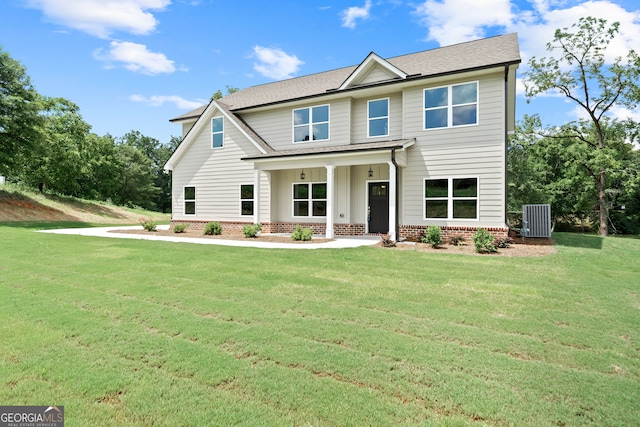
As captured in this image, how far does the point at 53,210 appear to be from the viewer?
87.1 ft

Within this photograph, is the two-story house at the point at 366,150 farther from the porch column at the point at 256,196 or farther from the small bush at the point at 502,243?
the small bush at the point at 502,243

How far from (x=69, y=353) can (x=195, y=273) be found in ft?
12.4

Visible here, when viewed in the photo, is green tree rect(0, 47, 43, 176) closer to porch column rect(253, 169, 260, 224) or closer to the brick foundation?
porch column rect(253, 169, 260, 224)

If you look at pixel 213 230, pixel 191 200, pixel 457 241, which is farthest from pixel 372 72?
pixel 191 200

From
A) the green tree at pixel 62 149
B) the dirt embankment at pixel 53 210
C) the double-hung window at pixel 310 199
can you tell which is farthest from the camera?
the green tree at pixel 62 149

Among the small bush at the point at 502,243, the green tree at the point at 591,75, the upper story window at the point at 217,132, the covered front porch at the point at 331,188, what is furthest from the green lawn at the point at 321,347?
the green tree at the point at 591,75

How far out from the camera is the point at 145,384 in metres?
2.95

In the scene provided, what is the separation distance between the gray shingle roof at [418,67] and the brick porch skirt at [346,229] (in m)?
5.72

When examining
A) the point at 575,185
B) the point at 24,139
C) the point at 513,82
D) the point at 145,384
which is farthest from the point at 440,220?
the point at 24,139

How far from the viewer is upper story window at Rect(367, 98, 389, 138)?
1462 cm

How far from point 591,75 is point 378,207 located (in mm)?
18349

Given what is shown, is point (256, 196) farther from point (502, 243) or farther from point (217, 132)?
point (502, 243)

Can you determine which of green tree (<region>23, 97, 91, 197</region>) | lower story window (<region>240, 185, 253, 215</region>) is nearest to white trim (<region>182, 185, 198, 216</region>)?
lower story window (<region>240, 185, 253, 215</region>)

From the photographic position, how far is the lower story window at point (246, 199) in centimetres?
1681
